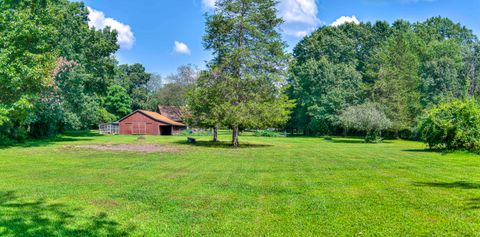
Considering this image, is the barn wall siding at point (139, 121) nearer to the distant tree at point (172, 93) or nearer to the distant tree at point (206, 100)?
the distant tree at point (172, 93)

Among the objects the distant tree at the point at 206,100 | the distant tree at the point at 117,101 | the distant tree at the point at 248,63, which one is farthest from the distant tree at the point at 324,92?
the distant tree at the point at 117,101

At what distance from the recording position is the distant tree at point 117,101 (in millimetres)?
75588

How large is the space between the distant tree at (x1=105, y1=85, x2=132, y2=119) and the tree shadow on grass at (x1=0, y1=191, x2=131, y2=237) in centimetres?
7153

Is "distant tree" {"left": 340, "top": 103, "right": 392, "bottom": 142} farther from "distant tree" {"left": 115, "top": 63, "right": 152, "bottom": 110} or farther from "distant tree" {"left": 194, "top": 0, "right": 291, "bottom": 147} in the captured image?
"distant tree" {"left": 115, "top": 63, "right": 152, "bottom": 110}

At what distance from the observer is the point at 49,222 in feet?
20.5

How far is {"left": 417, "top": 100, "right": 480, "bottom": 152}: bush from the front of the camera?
890 inches

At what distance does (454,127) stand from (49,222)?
23970 millimetres

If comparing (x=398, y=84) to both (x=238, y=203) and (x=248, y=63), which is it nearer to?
(x=248, y=63)

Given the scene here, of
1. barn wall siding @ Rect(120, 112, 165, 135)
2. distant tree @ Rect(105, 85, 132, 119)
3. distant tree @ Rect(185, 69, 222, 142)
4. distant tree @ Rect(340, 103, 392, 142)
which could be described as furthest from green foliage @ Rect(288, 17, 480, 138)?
distant tree @ Rect(105, 85, 132, 119)

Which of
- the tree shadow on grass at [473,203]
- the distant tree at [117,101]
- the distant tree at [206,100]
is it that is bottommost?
the tree shadow on grass at [473,203]

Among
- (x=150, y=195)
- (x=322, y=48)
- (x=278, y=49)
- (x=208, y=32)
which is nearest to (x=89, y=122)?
(x=208, y=32)

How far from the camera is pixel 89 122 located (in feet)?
137

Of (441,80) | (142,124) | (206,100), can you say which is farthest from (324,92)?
(206,100)

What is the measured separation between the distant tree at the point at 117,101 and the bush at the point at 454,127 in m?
63.2
